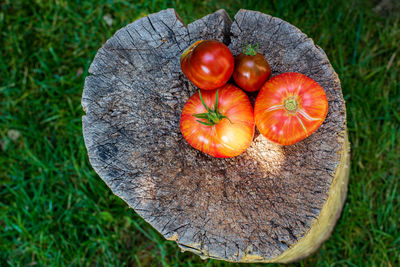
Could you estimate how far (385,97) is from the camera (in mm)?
3041

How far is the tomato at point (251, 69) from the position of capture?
1.84 m

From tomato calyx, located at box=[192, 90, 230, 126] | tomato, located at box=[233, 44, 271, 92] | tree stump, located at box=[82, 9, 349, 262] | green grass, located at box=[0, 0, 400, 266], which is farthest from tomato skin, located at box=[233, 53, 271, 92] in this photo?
green grass, located at box=[0, 0, 400, 266]

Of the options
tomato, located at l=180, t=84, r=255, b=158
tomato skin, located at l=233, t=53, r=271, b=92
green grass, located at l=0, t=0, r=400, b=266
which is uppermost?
tomato skin, located at l=233, t=53, r=271, b=92

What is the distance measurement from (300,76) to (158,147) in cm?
87

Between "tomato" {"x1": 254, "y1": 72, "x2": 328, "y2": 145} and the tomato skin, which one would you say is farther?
the tomato skin

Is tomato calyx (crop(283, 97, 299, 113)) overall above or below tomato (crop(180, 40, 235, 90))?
below

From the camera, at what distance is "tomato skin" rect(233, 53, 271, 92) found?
72.3 inches

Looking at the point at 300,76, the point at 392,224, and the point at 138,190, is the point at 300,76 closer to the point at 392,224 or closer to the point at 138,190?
the point at 138,190

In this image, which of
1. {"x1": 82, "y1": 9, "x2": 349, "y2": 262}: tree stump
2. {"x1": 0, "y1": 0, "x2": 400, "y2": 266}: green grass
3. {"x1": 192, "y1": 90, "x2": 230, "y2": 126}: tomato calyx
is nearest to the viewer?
{"x1": 192, "y1": 90, "x2": 230, "y2": 126}: tomato calyx

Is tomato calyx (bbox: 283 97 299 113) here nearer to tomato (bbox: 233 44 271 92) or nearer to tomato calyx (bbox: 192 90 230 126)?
tomato (bbox: 233 44 271 92)

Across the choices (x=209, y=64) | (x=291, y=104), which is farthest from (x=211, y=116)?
(x=291, y=104)

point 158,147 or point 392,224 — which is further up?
point 158,147

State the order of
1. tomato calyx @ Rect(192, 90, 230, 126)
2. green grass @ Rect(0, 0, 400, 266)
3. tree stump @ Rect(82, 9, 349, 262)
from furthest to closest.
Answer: green grass @ Rect(0, 0, 400, 266)
tree stump @ Rect(82, 9, 349, 262)
tomato calyx @ Rect(192, 90, 230, 126)

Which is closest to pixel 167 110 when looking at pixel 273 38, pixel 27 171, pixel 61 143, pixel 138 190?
pixel 138 190
